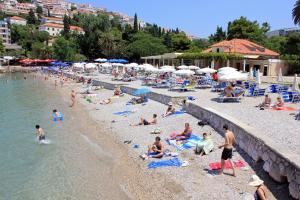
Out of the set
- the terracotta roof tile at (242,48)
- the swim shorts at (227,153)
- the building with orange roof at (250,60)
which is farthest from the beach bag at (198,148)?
the terracotta roof tile at (242,48)

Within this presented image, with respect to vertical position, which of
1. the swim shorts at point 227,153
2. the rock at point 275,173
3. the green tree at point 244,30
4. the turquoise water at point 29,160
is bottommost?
the turquoise water at point 29,160

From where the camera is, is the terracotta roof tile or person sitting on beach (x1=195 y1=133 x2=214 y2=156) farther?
the terracotta roof tile

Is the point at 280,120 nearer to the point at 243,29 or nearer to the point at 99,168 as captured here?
the point at 99,168

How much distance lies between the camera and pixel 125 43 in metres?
70.7

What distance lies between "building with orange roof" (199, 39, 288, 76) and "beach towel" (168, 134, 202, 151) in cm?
2534

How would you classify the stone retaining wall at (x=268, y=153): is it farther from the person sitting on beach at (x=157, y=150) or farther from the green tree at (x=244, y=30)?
the green tree at (x=244, y=30)

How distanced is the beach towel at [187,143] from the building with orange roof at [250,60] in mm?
25335

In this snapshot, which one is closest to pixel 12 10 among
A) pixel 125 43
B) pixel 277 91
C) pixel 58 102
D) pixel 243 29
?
pixel 125 43

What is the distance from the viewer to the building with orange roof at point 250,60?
39.8 m

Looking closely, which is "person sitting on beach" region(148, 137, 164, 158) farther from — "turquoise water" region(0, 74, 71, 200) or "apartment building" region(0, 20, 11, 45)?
"apartment building" region(0, 20, 11, 45)

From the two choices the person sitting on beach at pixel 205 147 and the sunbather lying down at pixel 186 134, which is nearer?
the person sitting on beach at pixel 205 147

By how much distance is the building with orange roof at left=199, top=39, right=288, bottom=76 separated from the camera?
39.8 metres

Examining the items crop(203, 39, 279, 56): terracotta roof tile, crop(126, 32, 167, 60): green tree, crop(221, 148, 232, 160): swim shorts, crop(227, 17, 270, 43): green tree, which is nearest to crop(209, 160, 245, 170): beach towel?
crop(221, 148, 232, 160): swim shorts

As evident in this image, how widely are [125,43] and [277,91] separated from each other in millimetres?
52587
